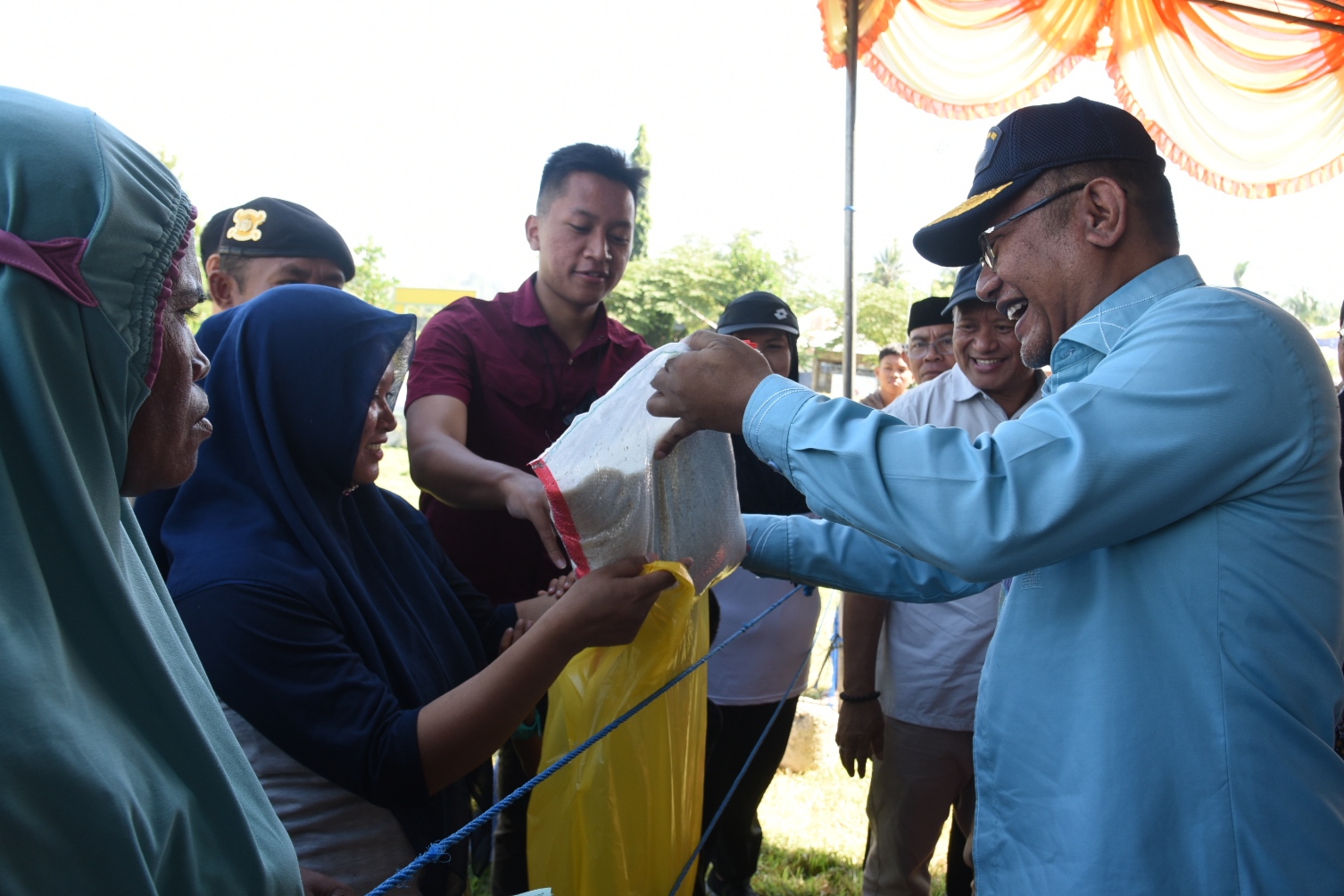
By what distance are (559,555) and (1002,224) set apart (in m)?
1.05

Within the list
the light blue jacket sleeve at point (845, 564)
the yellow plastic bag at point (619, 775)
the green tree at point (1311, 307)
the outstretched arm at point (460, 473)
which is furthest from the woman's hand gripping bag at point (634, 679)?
the green tree at point (1311, 307)

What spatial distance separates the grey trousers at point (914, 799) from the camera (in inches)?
103

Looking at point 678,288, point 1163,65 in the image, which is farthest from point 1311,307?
point 1163,65

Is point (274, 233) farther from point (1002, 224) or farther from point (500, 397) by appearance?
point (1002, 224)

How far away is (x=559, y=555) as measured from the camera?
176 centimetres

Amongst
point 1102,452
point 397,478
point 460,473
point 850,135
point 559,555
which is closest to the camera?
point 1102,452

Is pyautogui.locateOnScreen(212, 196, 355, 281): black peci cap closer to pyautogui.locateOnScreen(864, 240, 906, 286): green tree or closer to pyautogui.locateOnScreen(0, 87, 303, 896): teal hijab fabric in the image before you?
pyautogui.locateOnScreen(0, 87, 303, 896): teal hijab fabric

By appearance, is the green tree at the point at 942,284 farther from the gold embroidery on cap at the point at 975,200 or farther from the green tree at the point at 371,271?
the gold embroidery on cap at the point at 975,200

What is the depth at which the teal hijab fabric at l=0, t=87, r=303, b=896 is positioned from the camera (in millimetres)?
751

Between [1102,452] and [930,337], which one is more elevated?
[1102,452]

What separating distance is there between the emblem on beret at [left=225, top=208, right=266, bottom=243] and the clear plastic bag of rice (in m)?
1.86

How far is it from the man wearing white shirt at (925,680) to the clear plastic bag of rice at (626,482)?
45.4 inches

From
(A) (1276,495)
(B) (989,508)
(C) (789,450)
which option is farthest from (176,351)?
(A) (1276,495)

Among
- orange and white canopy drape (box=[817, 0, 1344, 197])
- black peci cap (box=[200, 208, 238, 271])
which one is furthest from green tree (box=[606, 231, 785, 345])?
black peci cap (box=[200, 208, 238, 271])
